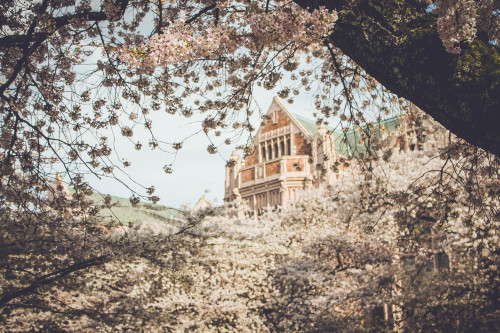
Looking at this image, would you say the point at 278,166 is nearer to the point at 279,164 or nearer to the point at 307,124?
the point at 279,164

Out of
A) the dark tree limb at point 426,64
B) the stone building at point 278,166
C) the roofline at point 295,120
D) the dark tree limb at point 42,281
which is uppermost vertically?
the roofline at point 295,120

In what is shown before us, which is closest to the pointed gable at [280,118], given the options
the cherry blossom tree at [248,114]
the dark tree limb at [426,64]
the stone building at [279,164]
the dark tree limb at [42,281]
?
the stone building at [279,164]

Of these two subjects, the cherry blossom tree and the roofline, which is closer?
the cherry blossom tree

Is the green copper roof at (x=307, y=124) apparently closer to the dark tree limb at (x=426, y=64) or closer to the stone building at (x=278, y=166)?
the stone building at (x=278, y=166)

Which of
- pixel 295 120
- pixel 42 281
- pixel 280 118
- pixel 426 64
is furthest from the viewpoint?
pixel 280 118

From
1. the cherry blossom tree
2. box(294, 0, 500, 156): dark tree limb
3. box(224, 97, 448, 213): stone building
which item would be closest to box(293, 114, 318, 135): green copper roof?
box(224, 97, 448, 213): stone building

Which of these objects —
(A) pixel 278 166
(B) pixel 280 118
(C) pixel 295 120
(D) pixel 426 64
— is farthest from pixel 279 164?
(D) pixel 426 64

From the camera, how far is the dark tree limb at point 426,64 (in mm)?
2664

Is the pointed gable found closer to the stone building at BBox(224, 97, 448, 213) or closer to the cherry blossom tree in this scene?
the stone building at BBox(224, 97, 448, 213)

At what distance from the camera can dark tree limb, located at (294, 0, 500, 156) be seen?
2.66 m

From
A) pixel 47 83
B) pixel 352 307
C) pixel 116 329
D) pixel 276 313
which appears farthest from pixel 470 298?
pixel 47 83

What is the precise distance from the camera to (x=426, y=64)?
282 cm

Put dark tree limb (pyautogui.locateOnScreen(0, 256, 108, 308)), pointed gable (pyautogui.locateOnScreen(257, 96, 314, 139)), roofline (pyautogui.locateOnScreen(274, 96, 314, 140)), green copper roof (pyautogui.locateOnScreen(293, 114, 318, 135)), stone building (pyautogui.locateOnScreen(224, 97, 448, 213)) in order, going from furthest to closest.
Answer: green copper roof (pyautogui.locateOnScreen(293, 114, 318, 135)) → pointed gable (pyautogui.locateOnScreen(257, 96, 314, 139)) → roofline (pyautogui.locateOnScreen(274, 96, 314, 140)) → stone building (pyautogui.locateOnScreen(224, 97, 448, 213)) → dark tree limb (pyautogui.locateOnScreen(0, 256, 108, 308))

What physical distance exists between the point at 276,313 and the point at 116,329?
4.96m
